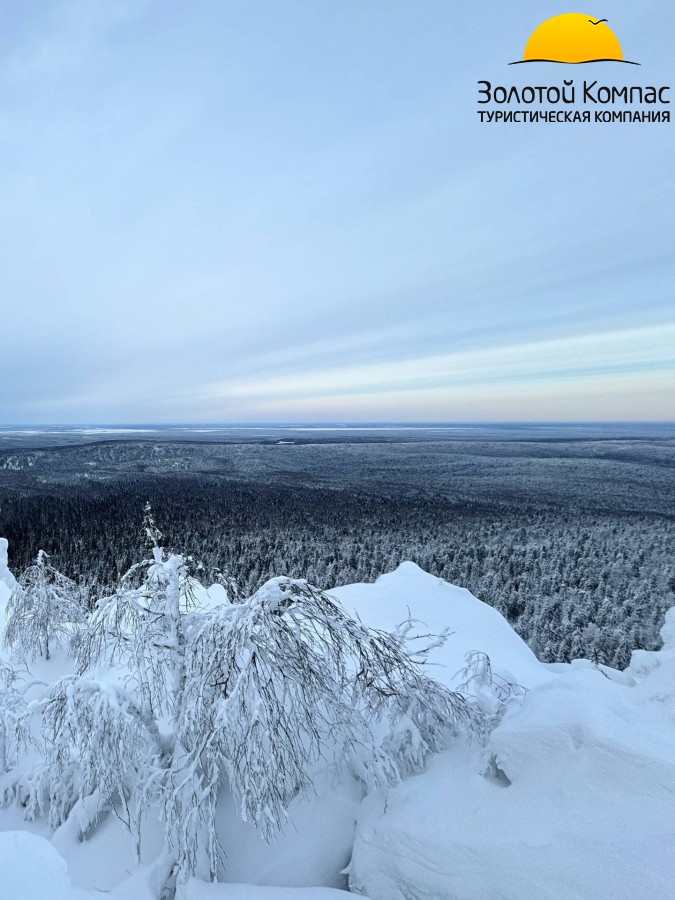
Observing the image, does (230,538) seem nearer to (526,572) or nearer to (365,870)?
(526,572)

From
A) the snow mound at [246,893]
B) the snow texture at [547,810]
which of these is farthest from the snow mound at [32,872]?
the snow texture at [547,810]

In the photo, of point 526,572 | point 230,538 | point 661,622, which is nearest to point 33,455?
point 230,538

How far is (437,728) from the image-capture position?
574 cm

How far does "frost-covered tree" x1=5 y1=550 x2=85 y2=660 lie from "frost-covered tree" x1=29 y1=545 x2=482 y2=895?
5604 millimetres

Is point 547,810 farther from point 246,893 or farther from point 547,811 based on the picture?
point 246,893

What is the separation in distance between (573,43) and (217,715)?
1605cm

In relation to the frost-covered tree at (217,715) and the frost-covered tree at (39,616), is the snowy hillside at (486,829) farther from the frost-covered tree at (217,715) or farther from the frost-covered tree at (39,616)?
the frost-covered tree at (39,616)

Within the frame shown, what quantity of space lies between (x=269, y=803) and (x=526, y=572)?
20.0 meters

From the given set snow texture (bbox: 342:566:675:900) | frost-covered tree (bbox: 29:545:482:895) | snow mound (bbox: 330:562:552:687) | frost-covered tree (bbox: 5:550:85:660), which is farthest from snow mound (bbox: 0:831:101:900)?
frost-covered tree (bbox: 5:550:85:660)

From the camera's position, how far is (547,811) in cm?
415

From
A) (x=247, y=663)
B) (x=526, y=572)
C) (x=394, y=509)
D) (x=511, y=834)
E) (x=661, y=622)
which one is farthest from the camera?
(x=394, y=509)

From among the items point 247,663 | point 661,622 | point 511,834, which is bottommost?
point 661,622

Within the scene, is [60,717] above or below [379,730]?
above

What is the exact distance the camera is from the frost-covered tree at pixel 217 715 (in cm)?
452
